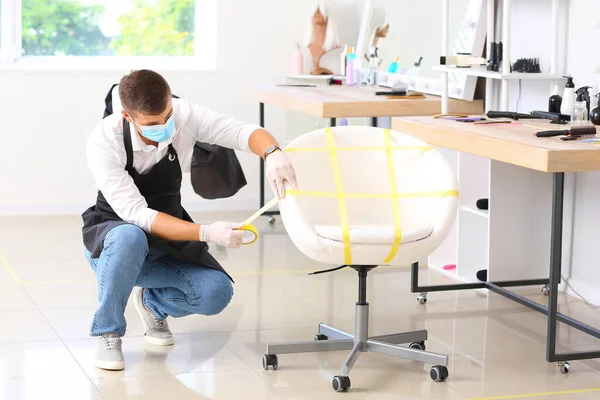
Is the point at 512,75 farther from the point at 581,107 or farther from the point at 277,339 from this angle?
the point at 277,339

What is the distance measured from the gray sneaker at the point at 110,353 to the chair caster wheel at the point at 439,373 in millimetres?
1013

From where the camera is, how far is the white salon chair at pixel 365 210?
299 centimetres

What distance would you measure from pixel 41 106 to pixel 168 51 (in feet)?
3.16

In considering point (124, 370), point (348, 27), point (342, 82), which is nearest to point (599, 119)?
point (124, 370)

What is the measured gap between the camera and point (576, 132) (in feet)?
10.9

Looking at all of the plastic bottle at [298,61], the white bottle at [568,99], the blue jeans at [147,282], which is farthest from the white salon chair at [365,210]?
the plastic bottle at [298,61]

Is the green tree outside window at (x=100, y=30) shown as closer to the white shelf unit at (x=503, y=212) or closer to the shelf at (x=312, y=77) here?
the shelf at (x=312, y=77)

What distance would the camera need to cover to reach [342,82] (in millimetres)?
5926

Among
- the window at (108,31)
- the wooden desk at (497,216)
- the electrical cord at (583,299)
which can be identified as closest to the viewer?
the wooden desk at (497,216)

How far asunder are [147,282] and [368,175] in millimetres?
846

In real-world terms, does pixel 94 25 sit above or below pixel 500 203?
above

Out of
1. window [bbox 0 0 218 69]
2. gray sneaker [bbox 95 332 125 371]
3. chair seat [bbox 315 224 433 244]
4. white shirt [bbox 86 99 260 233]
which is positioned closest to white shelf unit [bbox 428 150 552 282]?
chair seat [bbox 315 224 433 244]

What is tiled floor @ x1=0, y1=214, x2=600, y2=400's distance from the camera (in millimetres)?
3004

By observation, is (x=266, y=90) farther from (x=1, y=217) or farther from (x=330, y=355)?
(x=330, y=355)
